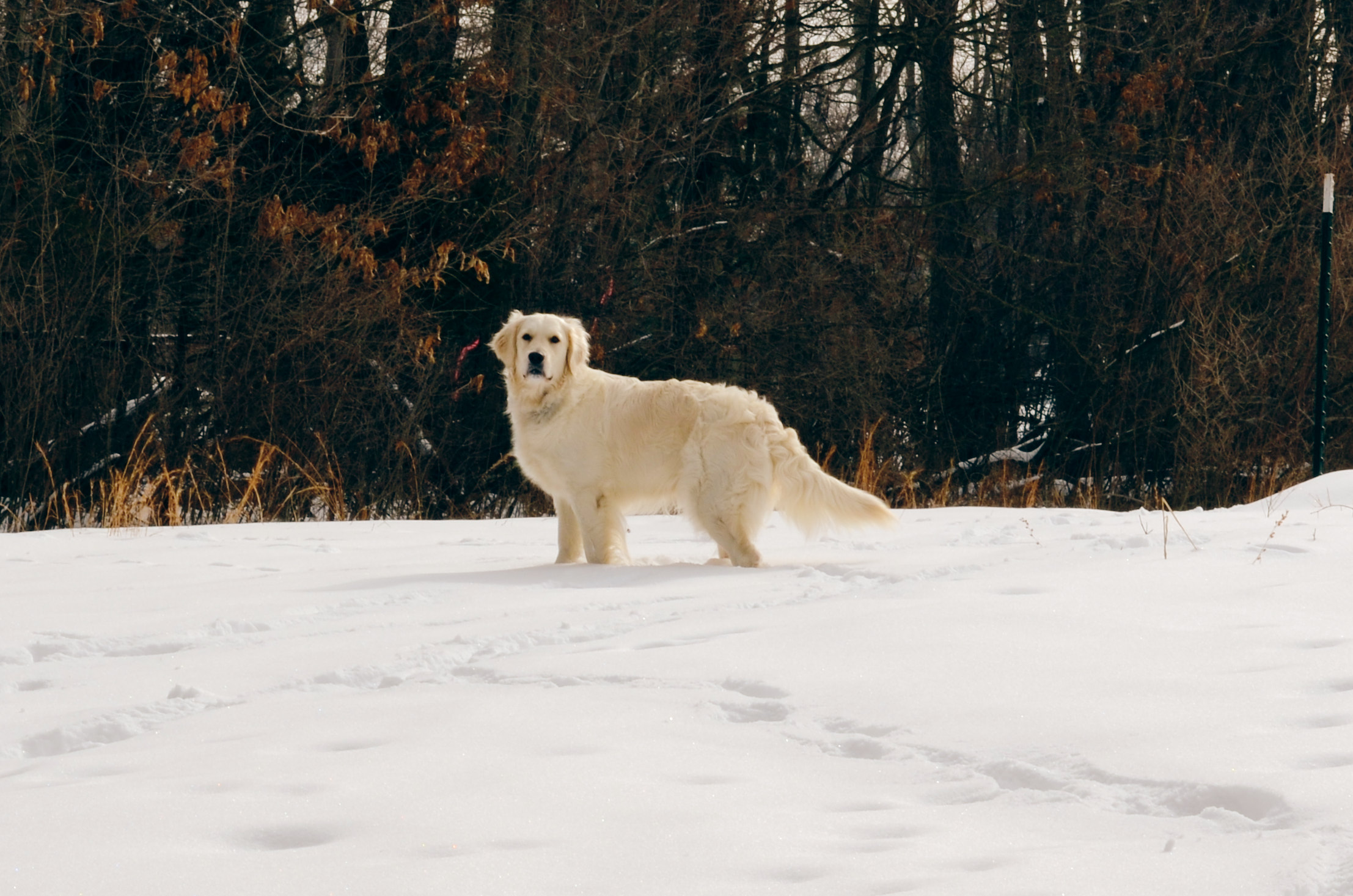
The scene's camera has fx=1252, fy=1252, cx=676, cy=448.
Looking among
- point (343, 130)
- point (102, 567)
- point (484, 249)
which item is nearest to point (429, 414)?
point (484, 249)

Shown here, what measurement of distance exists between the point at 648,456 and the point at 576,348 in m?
0.67

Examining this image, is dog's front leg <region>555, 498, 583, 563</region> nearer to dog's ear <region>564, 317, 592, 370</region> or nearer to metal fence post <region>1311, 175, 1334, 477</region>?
dog's ear <region>564, 317, 592, 370</region>

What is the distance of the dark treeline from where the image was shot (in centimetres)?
998

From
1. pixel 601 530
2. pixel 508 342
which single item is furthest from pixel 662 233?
pixel 601 530

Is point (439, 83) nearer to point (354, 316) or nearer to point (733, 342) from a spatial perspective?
point (354, 316)

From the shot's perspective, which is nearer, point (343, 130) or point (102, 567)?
point (102, 567)

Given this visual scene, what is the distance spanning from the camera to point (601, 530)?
581 cm

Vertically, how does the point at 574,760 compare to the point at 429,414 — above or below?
below

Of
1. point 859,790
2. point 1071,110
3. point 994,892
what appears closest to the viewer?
point 994,892

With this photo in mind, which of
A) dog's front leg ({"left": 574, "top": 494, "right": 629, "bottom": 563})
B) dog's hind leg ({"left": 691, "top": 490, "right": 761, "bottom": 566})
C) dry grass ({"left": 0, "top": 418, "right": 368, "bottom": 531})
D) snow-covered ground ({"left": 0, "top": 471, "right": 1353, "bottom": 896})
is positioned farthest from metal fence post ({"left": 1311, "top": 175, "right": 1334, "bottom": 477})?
dry grass ({"left": 0, "top": 418, "right": 368, "bottom": 531})

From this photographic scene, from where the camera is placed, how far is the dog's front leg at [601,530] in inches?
228

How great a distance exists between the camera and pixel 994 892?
5.87 feet

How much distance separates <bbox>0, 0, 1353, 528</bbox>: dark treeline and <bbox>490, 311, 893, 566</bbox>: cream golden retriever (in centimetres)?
310

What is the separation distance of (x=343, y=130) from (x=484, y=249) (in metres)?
1.55
